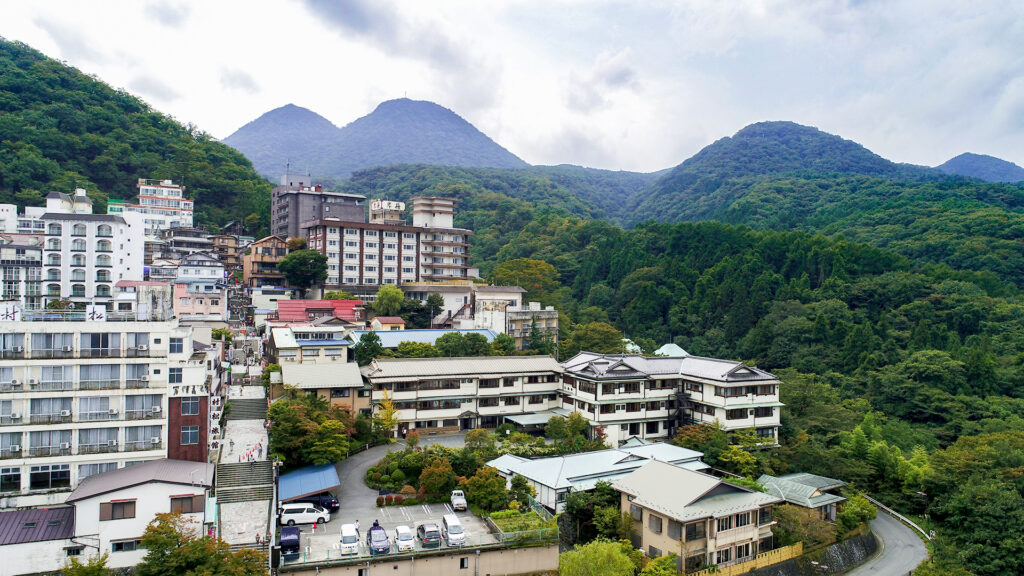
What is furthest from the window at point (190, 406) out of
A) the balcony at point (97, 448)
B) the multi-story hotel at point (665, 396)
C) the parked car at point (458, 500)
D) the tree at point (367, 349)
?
the multi-story hotel at point (665, 396)

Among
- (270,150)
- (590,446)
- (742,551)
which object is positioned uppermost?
(270,150)

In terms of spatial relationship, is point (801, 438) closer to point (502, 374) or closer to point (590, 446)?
point (590, 446)

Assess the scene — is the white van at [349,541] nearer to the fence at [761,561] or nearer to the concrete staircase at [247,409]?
the concrete staircase at [247,409]

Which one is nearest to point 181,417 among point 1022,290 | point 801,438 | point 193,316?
point 193,316

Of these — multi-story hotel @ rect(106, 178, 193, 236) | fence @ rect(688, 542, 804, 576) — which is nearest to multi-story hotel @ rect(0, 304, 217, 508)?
fence @ rect(688, 542, 804, 576)

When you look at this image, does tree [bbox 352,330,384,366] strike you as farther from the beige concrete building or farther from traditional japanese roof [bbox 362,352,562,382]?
the beige concrete building

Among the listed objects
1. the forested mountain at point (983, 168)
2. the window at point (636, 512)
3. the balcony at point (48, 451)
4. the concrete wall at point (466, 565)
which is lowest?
the concrete wall at point (466, 565)
